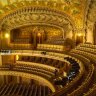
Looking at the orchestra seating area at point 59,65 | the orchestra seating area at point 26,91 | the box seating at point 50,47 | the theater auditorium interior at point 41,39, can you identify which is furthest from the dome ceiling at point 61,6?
the orchestra seating area at point 26,91

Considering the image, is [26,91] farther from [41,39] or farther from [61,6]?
[61,6]

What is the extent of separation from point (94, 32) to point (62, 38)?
5.19 metres

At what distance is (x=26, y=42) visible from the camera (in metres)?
27.3

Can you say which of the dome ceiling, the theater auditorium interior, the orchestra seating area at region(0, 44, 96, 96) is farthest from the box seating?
the dome ceiling

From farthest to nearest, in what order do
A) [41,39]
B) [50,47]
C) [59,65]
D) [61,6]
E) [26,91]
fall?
[41,39]
[50,47]
[61,6]
[59,65]
[26,91]

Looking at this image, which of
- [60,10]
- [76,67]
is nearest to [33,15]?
[60,10]

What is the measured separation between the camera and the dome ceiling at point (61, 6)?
67.3 ft

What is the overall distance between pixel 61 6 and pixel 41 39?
23.7ft

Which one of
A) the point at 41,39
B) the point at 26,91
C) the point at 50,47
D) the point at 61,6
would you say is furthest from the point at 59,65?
the point at 41,39

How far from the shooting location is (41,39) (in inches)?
1083

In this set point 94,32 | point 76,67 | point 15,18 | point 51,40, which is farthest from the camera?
point 51,40

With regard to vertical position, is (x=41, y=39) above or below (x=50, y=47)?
above

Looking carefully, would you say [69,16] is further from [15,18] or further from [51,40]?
[15,18]

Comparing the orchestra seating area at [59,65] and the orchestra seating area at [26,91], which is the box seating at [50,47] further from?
the orchestra seating area at [26,91]
